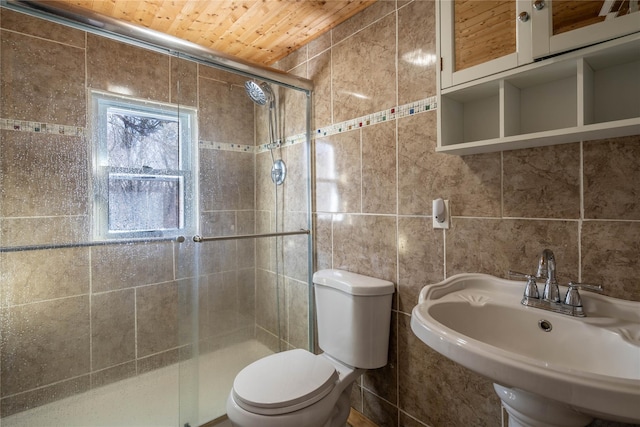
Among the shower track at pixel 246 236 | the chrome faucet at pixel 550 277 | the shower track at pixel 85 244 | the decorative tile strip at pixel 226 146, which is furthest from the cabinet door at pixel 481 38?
the shower track at pixel 85 244

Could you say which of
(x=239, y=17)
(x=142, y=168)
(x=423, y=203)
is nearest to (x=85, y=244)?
(x=142, y=168)

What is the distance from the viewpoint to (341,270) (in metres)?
1.74

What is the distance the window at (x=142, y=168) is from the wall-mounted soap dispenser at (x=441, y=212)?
115 cm

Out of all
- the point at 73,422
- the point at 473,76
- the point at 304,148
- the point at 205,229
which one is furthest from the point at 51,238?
the point at 473,76

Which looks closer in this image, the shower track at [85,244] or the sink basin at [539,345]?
the sink basin at [539,345]

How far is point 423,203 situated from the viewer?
136 centimetres

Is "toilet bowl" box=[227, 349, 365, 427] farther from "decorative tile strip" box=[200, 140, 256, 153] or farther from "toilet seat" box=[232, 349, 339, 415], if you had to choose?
"decorative tile strip" box=[200, 140, 256, 153]

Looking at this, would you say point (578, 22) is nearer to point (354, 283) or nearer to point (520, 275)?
point (520, 275)

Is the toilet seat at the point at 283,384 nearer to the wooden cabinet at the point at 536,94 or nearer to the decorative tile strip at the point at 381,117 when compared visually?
the wooden cabinet at the point at 536,94

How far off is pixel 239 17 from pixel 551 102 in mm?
1586

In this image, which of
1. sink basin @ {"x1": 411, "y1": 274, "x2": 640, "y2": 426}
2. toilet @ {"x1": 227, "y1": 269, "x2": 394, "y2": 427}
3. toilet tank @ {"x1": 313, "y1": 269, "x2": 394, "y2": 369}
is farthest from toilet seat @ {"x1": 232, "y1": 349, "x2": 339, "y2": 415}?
sink basin @ {"x1": 411, "y1": 274, "x2": 640, "y2": 426}

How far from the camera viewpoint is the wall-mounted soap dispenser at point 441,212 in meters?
1.28

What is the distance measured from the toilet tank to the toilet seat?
0.15 metres

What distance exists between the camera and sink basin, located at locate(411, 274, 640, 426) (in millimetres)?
561
